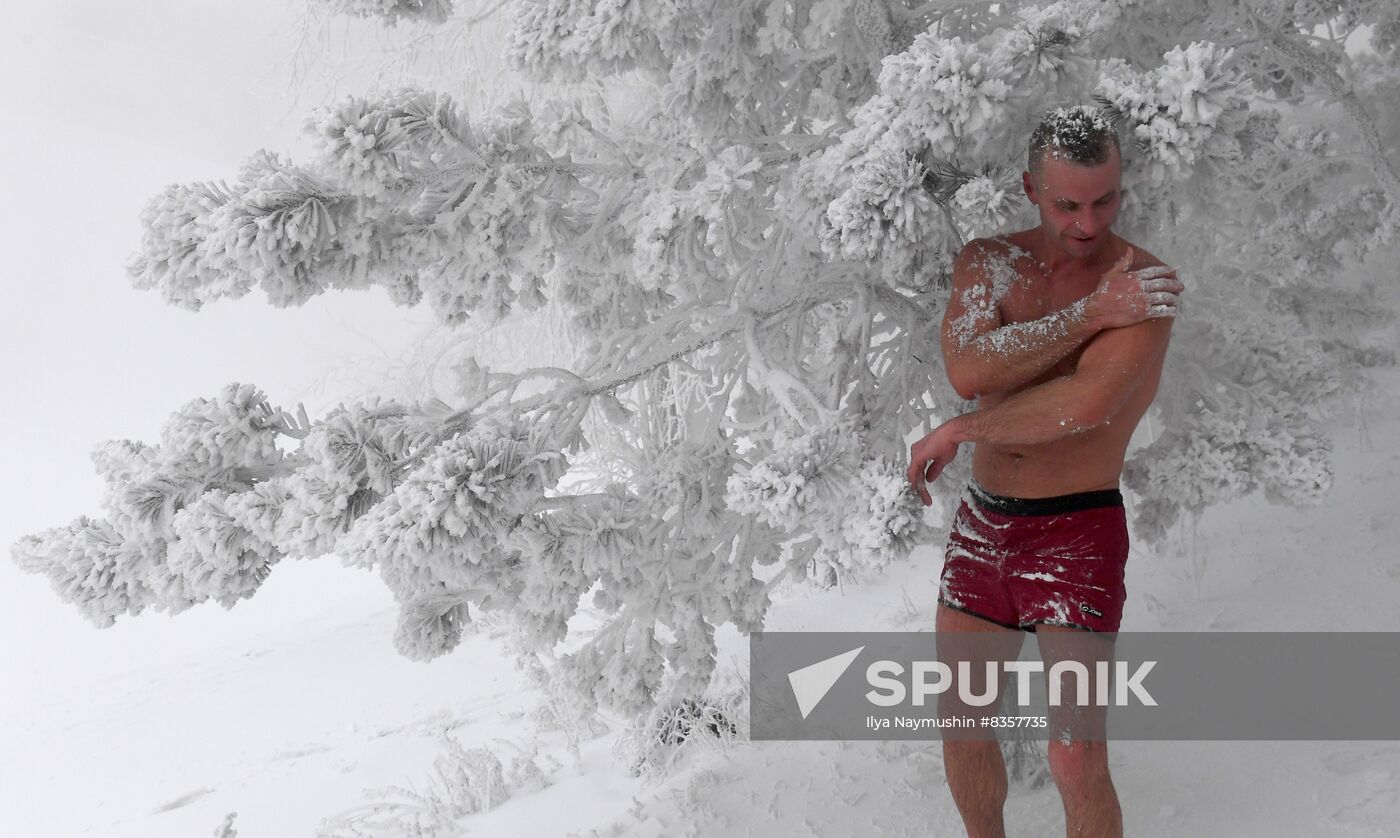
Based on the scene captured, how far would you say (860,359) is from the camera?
116 inches

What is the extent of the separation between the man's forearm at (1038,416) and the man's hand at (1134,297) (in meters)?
0.15

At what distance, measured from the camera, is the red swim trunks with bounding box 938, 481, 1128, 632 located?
215 centimetres

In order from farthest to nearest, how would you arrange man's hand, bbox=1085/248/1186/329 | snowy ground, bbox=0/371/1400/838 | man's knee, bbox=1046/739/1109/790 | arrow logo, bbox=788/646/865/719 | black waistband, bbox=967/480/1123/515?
arrow logo, bbox=788/646/865/719
snowy ground, bbox=0/371/1400/838
black waistband, bbox=967/480/1123/515
man's knee, bbox=1046/739/1109/790
man's hand, bbox=1085/248/1186/329

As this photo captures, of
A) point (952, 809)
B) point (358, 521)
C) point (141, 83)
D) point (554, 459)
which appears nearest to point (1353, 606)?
point (952, 809)

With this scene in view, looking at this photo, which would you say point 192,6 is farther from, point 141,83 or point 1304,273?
point 1304,273

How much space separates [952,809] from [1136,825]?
61cm

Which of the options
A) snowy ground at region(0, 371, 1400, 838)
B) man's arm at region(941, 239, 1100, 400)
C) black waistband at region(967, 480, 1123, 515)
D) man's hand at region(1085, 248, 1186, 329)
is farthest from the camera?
snowy ground at region(0, 371, 1400, 838)

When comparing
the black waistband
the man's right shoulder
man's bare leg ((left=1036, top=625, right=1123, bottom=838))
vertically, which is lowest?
man's bare leg ((left=1036, top=625, right=1123, bottom=838))

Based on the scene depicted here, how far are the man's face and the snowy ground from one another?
6.18 feet

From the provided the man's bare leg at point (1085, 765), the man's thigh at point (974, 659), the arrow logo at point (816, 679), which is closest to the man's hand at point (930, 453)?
the man's thigh at point (974, 659)

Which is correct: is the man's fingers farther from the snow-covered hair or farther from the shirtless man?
the snow-covered hair

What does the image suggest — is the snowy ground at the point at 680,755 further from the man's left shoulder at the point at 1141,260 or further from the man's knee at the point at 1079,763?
the man's left shoulder at the point at 1141,260

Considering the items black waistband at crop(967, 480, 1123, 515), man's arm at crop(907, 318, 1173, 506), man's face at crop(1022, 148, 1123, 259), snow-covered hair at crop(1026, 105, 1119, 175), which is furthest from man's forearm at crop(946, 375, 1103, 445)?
snow-covered hair at crop(1026, 105, 1119, 175)

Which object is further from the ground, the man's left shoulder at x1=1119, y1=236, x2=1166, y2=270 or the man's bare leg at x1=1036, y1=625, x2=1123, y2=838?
the man's left shoulder at x1=1119, y1=236, x2=1166, y2=270
